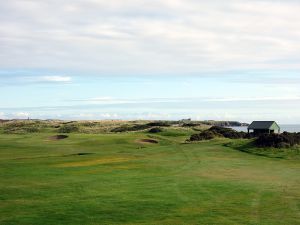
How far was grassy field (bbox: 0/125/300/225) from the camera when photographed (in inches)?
1018

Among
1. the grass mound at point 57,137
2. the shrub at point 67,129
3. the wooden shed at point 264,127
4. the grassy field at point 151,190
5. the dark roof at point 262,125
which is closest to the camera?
the grassy field at point 151,190

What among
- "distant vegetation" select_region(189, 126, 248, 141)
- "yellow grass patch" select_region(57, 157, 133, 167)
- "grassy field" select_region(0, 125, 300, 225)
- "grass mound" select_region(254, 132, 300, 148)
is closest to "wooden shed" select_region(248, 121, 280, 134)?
"distant vegetation" select_region(189, 126, 248, 141)

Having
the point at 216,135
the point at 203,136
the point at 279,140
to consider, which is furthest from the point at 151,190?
the point at 216,135

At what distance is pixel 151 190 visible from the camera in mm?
34156

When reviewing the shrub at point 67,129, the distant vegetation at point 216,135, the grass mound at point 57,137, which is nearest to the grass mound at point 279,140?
the distant vegetation at point 216,135

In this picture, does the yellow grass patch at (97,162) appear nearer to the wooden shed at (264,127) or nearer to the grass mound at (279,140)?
the grass mound at (279,140)

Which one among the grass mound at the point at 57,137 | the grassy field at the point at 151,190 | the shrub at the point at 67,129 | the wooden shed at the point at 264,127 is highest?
the wooden shed at the point at 264,127

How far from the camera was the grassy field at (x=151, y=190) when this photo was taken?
25.9 m

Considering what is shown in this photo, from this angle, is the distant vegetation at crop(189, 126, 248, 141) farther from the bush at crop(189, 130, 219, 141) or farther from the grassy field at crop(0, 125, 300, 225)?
the grassy field at crop(0, 125, 300, 225)

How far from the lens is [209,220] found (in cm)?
2500

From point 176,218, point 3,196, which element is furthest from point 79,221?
point 3,196

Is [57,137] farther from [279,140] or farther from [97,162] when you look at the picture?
[279,140]

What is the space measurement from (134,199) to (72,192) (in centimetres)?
528

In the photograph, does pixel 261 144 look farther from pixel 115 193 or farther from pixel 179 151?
pixel 115 193
